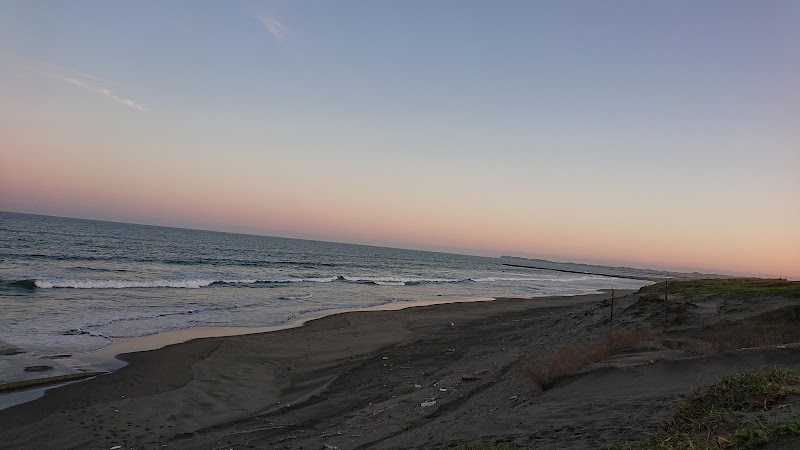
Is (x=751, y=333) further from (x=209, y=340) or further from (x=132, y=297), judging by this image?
(x=132, y=297)

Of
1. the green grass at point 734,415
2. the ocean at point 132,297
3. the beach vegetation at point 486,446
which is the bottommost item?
the ocean at point 132,297

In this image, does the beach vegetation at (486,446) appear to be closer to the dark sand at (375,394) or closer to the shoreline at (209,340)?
the dark sand at (375,394)

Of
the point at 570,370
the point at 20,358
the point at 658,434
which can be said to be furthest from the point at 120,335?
the point at 658,434

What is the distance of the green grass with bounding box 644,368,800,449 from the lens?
403 centimetres

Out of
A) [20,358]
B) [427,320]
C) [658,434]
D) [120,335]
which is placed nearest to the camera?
[658,434]

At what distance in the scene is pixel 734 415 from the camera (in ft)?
15.2

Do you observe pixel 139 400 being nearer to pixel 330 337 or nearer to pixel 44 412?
pixel 44 412

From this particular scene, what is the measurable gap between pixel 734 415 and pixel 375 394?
7.66 meters

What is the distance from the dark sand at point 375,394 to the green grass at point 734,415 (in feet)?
1.38

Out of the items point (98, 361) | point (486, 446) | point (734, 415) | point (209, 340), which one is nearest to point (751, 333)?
point (734, 415)

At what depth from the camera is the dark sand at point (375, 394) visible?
6.50 meters

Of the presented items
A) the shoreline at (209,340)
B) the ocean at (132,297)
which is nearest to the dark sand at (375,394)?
the shoreline at (209,340)

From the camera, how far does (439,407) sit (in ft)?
29.3

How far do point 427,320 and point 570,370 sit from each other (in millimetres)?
15632
